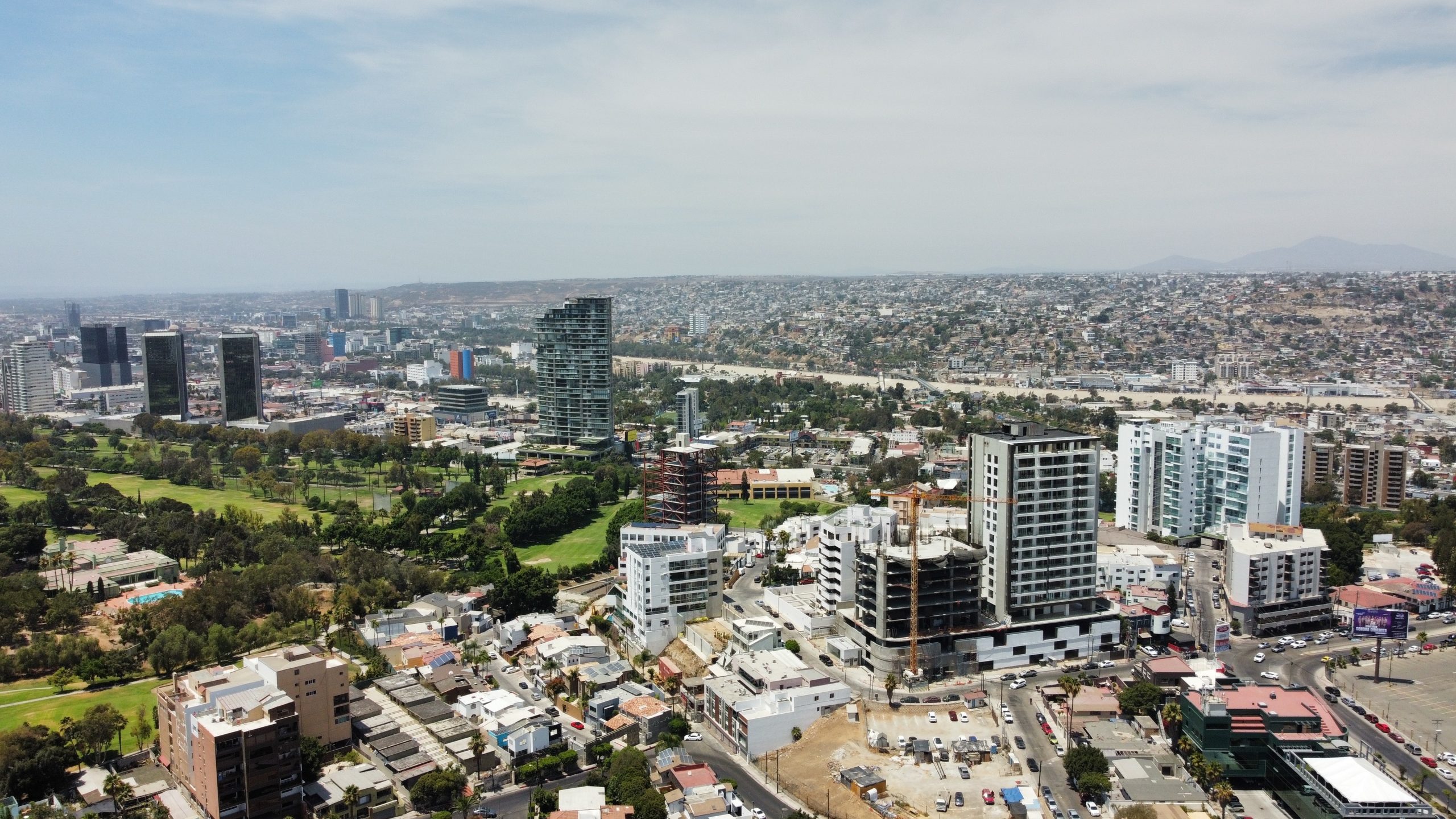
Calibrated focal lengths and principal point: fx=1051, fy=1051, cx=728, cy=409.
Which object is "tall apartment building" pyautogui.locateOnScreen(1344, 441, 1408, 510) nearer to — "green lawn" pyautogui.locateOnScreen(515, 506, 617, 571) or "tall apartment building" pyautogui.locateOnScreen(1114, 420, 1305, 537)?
"tall apartment building" pyautogui.locateOnScreen(1114, 420, 1305, 537)

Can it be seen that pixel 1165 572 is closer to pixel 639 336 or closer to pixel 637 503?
pixel 637 503

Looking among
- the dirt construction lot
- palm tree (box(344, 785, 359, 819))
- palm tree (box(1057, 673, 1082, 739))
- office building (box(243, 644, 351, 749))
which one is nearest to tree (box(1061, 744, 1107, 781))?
the dirt construction lot

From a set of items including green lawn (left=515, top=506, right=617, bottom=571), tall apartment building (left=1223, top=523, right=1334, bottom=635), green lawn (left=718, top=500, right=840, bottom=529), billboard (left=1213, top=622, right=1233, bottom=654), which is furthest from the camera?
green lawn (left=718, top=500, right=840, bottom=529)

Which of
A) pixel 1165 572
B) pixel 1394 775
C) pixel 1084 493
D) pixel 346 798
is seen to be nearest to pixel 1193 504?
pixel 1165 572

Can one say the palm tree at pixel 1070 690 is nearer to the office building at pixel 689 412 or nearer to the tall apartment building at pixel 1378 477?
the tall apartment building at pixel 1378 477

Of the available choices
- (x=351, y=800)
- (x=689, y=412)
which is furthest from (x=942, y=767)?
(x=689, y=412)

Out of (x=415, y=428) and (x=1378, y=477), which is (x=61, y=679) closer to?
(x=415, y=428)
